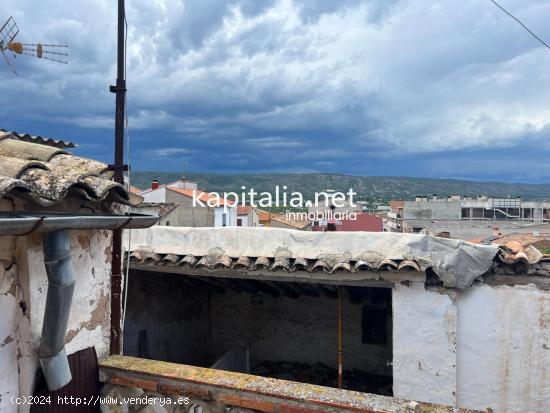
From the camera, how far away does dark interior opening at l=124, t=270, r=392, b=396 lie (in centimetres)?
765

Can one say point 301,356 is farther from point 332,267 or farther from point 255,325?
point 332,267

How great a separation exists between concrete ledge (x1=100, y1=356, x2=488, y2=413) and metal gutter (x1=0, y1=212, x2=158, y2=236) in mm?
882

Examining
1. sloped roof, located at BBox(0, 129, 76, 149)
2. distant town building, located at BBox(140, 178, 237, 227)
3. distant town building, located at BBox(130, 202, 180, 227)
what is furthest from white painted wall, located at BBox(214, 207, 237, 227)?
sloped roof, located at BBox(0, 129, 76, 149)

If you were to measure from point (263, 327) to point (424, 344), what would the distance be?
4.30 meters

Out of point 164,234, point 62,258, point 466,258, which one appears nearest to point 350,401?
point 62,258

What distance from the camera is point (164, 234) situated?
6.34m

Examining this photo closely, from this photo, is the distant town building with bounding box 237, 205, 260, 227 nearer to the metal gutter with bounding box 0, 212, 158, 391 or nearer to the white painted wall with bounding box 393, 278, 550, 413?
the white painted wall with bounding box 393, 278, 550, 413

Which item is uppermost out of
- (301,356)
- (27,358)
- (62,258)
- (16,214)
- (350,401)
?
(16,214)

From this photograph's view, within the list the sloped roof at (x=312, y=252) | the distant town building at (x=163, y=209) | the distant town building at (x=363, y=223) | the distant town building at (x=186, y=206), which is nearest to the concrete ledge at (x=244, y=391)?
the sloped roof at (x=312, y=252)

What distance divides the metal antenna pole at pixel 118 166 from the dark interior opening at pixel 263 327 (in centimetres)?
455

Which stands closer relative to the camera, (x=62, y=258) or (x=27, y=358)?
(x=62, y=258)

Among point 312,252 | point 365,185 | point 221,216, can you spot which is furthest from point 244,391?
point 365,185

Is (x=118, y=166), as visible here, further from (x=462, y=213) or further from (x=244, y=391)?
(x=462, y=213)

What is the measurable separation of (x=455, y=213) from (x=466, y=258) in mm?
50312
